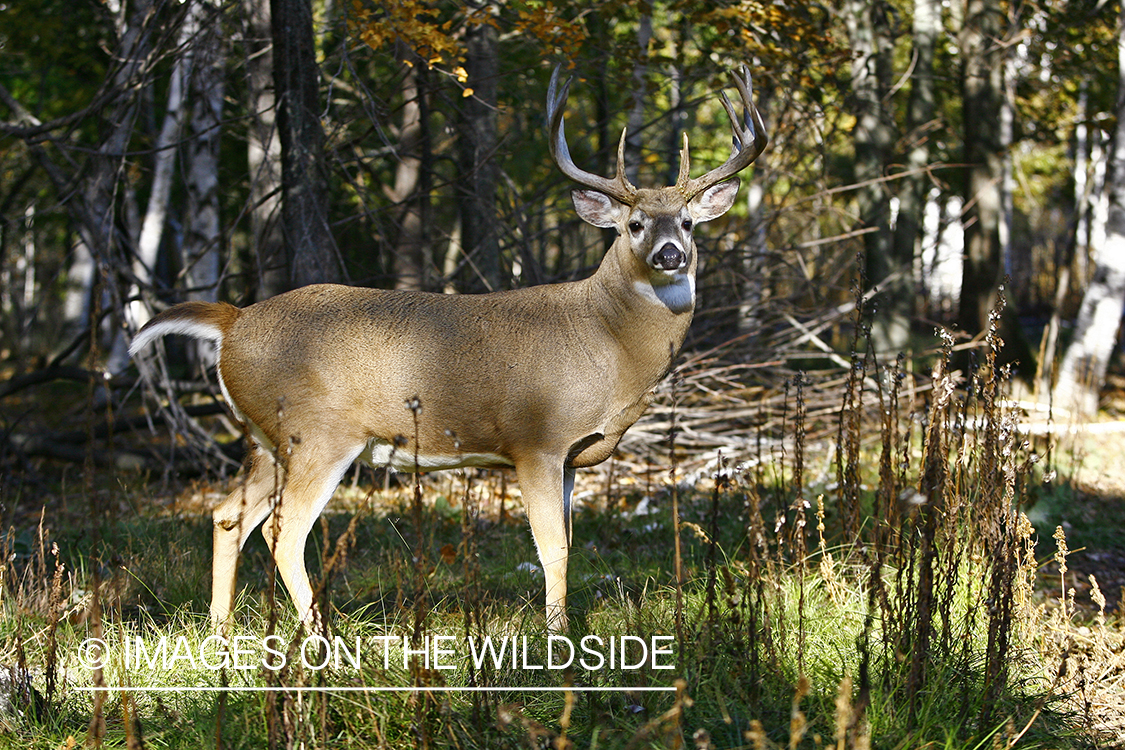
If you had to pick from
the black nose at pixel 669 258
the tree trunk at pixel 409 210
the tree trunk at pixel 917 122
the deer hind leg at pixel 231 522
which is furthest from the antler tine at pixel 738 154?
the tree trunk at pixel 917 122

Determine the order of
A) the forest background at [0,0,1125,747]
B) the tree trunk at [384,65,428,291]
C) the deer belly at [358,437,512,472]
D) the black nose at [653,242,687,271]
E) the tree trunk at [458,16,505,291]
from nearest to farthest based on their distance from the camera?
1. the forest background at [0,0,1125,747]
2. the black nose at [653,242,687,271]
3. the deer belly at [358,437,512,472]
4. the tree trunk at [458,16,505,291]
5. the tree trunk at [384,65,428,291]

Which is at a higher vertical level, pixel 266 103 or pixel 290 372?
pixel 266 103

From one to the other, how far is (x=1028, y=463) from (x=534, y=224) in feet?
17.6

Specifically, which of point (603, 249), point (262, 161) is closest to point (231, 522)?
point (262, 161)

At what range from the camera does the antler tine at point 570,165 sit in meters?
4.30

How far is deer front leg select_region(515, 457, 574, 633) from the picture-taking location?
13.0 ft

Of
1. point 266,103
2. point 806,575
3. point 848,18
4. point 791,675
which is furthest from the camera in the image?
point 848,18

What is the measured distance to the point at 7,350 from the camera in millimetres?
20250

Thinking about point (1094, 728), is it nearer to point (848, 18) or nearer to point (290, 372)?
point (290, 372)

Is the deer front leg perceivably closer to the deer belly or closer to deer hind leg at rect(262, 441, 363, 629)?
the deer belly

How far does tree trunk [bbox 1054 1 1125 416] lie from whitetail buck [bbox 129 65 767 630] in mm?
6387

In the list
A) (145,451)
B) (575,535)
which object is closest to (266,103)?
(145,451)

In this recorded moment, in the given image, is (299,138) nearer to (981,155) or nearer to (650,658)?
(650,658)

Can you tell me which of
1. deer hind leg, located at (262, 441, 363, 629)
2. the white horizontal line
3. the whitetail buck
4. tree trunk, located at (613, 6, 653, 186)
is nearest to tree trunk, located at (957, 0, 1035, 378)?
tree trunk, located at (613, 6, 653, 186)
